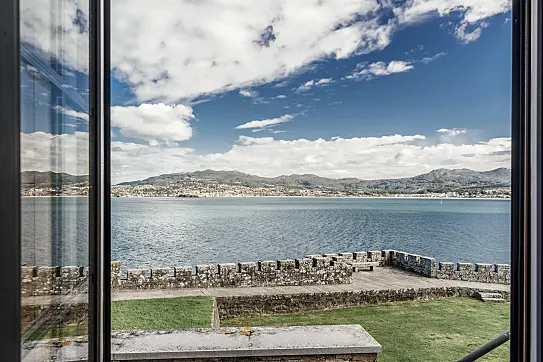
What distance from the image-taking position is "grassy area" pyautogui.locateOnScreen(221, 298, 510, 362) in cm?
781

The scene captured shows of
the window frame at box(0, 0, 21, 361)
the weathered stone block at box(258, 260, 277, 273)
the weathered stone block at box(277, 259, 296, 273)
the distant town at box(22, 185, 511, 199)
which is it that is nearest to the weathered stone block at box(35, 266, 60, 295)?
the window frame at box(0, 0, 21, 361)

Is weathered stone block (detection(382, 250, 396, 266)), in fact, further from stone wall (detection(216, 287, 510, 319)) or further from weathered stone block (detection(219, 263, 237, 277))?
weathered stone block (detection(219, 263, 237, 277))

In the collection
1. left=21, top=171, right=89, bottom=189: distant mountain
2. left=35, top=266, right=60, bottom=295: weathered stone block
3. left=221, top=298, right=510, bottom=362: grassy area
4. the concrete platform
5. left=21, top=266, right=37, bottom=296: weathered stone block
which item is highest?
left=21, top=171, right=89, bottom=189: distant mountain

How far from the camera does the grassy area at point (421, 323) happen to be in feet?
25.6

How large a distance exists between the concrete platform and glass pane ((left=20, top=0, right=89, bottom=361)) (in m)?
1.55

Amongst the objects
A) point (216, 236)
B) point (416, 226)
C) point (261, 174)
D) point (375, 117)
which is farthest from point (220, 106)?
point (416, 226)

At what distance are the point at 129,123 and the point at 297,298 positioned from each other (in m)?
7.15

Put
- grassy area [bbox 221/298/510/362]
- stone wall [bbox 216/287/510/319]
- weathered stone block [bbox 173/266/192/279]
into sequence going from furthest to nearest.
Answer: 1. weathered stone block [bbox 173/266/192/279]
2. stone wall [bbox 216/287/510/319]
3. grassy area [bbox 221/298/510/362]

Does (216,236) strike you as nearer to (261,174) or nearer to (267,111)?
(261,174)

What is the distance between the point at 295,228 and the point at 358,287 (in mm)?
4664

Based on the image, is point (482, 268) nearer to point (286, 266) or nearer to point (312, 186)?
point (286, 266)

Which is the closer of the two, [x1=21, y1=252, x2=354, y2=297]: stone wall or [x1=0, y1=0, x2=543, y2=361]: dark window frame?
[x1=0, y1=0, x2=543, y2=361]: dark window frame

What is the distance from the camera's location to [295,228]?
13.7 meters

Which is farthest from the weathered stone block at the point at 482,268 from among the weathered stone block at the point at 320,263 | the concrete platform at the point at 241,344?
the concrete platform at the point at 241,344
